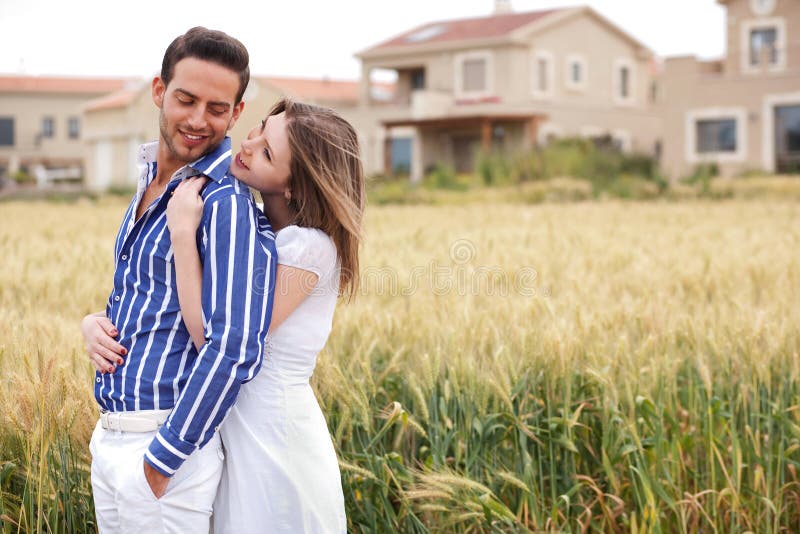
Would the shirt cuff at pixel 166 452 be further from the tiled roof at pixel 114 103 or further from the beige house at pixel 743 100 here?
the tiled roof at pixel 114 103

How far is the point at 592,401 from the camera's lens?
111 inches

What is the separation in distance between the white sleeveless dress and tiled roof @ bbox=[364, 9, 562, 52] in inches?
1242

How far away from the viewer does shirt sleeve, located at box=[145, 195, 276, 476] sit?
1.66 metres

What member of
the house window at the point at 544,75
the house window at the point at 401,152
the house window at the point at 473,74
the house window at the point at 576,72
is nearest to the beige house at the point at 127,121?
the house window at the point at 401,152

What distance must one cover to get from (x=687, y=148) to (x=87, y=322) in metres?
28.2

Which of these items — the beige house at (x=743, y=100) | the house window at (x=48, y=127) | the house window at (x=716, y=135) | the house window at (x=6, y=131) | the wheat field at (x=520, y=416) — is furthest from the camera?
the house window at (x=48, y=127)

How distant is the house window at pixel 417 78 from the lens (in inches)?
1407

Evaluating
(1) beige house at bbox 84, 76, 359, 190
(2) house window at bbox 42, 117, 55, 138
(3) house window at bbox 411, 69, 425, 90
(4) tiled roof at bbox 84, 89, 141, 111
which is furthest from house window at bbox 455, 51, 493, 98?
(2) house window at bbox 42, 117, 55, 138

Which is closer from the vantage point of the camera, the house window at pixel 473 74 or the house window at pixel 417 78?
the house window at pixel 473 74

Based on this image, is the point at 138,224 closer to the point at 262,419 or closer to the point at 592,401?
the point at 262,419

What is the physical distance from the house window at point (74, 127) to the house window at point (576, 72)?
1340 inches

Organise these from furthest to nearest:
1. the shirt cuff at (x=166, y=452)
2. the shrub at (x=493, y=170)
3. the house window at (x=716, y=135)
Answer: the house window at (x=716, y=135) < the shrub at (x=493, y=170) < the shirt cuff at (x=166, y=452)

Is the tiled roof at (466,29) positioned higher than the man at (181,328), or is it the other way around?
the tiled roof at (466,29)

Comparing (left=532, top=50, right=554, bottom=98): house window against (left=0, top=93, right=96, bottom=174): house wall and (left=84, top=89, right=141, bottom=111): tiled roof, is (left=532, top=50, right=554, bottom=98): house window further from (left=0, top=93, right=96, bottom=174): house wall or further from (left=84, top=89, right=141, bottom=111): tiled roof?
(left=0, top=93, right=96, bottom=174): house wall
